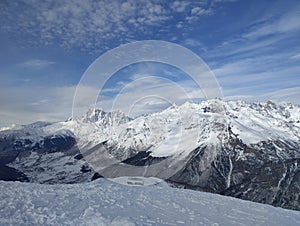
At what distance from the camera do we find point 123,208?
2228 cm

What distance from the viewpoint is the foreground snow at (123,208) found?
1966 centimetres

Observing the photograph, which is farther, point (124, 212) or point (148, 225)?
point (124, 212)

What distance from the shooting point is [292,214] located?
25781 millimetres

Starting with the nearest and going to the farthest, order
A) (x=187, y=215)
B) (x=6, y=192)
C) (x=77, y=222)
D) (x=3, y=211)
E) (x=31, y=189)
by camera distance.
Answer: (x=77, y=222), (x=3, y=211), (x=187, y=215), (x=6, y=192), (x=31, y=189)

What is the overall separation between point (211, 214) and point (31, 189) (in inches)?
591

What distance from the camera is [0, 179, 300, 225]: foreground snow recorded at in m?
19.7

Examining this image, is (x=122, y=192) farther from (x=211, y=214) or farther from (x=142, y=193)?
(x=211, y=214)

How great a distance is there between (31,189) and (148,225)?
12.6m

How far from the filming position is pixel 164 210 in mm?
22719

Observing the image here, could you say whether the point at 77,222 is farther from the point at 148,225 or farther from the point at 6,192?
the point at 6,192

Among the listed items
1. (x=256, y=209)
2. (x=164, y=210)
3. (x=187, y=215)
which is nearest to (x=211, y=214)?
(x=187, y=215)

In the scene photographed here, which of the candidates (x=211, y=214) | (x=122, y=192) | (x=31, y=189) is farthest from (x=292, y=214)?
(x=31, y=189)

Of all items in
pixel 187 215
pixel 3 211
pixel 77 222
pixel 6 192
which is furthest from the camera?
pixel 6 192

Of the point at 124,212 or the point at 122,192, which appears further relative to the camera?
the point at 122,192
